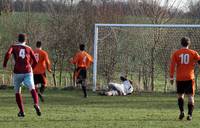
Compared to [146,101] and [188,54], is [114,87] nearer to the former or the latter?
[146,101]

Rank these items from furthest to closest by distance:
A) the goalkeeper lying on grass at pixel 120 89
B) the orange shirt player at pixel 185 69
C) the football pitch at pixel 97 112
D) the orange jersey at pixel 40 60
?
1. the goalkeeper lying on grass at pixel 120 89
2. the orange jersey at pixel 40 60
3. the orange shirt player at pixel 185 69
4. the football pitch at pixel 97 112

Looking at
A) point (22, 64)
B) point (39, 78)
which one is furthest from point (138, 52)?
point (22, 64)

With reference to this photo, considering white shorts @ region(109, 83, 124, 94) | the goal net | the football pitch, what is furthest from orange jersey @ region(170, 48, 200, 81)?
the goal net

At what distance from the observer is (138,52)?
22531 mm

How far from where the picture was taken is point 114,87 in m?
20.9

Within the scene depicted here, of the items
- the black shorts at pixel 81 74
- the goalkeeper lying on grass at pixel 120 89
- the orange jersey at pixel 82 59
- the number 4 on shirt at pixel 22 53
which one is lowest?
the goalkeeper lying on grass at pixel 120 89

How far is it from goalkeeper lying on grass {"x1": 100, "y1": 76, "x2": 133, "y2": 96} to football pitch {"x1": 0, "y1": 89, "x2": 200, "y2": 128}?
34cm

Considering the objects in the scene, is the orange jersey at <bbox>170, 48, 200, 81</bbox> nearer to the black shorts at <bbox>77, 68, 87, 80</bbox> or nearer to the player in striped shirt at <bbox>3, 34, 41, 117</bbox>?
the player in striped shirt at <bbox>3, 34, 41, 117</bbox>

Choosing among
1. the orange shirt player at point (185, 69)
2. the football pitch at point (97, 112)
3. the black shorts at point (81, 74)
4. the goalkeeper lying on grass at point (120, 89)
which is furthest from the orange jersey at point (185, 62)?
the goalkeeper lying on grass at point (120, 89)

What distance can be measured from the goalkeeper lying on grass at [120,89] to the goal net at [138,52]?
1.37m

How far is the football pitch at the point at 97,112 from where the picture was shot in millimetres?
12180

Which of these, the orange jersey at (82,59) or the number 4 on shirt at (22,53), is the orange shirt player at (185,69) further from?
the orange jersey at (82,59)

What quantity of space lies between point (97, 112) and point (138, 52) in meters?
8.06

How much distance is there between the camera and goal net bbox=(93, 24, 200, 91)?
73.6ft
